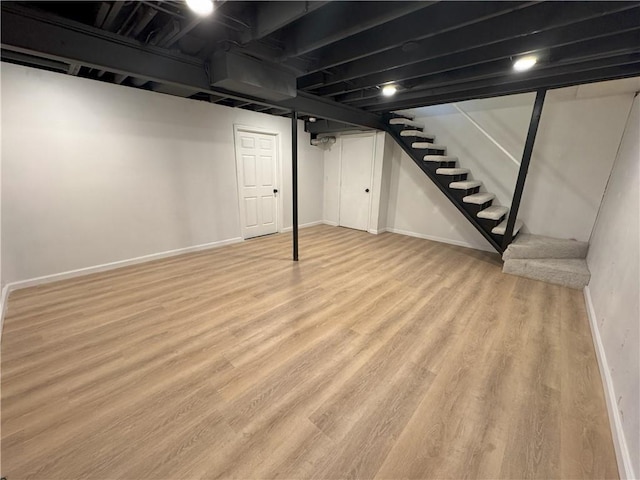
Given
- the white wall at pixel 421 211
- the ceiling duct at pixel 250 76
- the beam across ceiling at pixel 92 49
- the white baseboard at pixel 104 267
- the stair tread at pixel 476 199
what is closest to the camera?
the beam across ceiling at pixel 92 49

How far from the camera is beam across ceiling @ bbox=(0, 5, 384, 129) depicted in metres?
1.78

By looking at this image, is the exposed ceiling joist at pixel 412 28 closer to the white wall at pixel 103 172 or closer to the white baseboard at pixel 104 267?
the white wall at pixel 103 172

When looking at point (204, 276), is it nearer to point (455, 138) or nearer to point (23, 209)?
point (23, 209)

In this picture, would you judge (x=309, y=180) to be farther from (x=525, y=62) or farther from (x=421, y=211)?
(x=525, y=62)

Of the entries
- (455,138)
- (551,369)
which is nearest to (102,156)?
(551,369)

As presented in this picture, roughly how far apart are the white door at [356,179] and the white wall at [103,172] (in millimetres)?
2158

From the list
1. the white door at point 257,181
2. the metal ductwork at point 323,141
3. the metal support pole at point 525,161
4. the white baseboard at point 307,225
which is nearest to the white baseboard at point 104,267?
the white door at point 257,181

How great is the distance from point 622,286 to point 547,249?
5.87 feet

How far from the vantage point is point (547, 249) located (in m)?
3.50

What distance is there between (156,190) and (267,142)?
2165 mm

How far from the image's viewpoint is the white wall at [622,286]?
4.47ft

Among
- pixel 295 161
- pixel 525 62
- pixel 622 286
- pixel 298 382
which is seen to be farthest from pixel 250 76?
pixel 622 286

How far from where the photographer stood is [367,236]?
5.35 m

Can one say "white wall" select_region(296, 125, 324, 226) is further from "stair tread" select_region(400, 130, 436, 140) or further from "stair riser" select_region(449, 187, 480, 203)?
"stair riser" select_region(449, 187, 480, 203)
